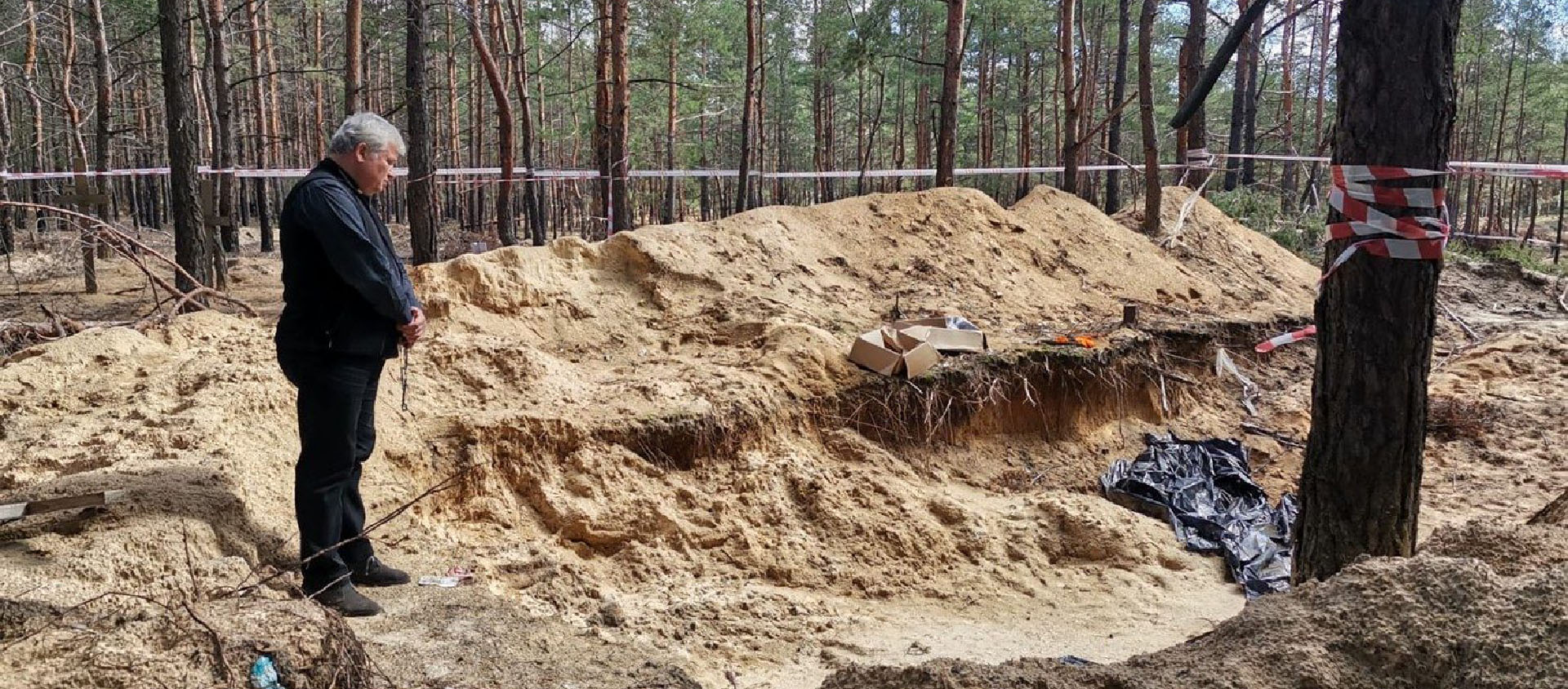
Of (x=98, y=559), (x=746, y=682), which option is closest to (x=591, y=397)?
(x=746, y=682)

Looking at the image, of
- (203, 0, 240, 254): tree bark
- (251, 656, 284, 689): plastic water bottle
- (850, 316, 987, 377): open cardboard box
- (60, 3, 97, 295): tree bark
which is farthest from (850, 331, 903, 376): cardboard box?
(203, 0, 240, 254): tree bark

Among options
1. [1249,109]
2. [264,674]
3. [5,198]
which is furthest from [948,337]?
[5,198]

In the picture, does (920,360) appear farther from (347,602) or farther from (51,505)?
(51,505)

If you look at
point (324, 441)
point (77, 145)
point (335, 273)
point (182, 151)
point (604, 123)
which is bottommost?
point (324, 441)

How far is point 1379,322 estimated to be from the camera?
298 cm

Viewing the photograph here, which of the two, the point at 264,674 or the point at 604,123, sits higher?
the point at 604,123

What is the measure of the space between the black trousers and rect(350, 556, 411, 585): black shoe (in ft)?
0.75

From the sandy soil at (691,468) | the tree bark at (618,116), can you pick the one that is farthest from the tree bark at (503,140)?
the sandy soil at (691,468)

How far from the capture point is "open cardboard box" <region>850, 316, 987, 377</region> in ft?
23.2

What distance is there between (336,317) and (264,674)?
1713 millimetres

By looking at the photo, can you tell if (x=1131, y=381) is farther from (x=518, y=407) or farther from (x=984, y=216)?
(x=518, y=407)

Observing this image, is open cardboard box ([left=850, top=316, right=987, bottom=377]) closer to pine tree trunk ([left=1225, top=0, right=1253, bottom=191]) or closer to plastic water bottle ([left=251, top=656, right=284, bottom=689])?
plastic water bottle ([left=251, top=656, right=284, bottom=689])

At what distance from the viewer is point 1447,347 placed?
411 inches

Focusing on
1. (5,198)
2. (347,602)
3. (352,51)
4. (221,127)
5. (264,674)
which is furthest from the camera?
(352,51)
